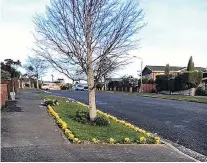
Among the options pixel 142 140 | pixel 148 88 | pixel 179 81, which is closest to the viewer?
pixel 142 140

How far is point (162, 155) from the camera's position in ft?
28.9

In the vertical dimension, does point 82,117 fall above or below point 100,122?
above

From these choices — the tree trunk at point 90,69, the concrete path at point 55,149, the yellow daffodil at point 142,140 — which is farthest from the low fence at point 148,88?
the yellow daffodil at point 142,140

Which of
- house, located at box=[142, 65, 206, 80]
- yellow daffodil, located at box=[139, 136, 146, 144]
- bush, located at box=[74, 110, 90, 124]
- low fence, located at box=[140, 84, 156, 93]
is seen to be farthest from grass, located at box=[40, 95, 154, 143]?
house, located at box=[142, 65, 206, 80]

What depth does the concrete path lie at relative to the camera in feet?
25.7

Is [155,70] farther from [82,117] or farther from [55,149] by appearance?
[55,149]

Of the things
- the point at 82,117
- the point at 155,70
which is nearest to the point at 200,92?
the point at 82,117

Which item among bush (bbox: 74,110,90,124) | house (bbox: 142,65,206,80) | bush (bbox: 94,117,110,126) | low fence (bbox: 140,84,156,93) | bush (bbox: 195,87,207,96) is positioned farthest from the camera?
house (bbox: 142,65,206,80)

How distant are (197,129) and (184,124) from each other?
1470 millimetres

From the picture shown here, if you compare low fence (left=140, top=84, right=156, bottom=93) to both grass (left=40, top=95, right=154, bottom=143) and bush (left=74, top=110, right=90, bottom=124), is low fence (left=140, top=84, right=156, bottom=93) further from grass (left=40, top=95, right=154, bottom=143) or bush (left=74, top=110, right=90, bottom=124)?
grass (left=40, top=95, right=154, bottom=143)

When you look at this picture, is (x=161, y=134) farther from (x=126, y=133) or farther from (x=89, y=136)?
(x=89, y=136)

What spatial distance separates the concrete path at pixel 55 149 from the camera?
7.85 metres

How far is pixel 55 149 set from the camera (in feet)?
28.0

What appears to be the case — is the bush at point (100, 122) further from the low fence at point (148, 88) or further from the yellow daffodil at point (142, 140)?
the low fence at point (148, 88)
